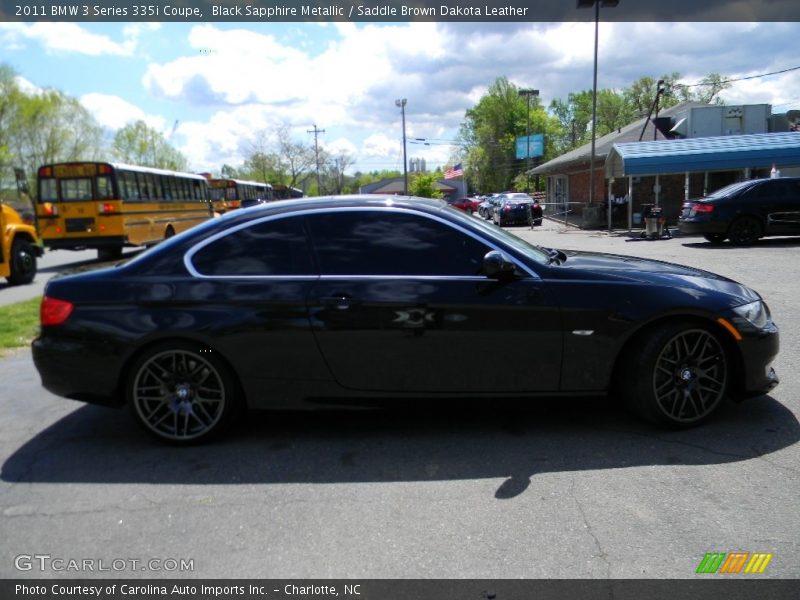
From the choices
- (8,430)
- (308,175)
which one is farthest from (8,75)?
(8,430)

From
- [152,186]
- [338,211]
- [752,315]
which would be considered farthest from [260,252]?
[152,186]

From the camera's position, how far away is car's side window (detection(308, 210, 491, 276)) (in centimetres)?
396

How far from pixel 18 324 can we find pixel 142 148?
71020 mm

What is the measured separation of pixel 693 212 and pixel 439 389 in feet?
46.2

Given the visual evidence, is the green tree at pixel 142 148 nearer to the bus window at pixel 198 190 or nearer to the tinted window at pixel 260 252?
the bus window at pixel 198 190

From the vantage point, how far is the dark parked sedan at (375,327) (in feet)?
12.7

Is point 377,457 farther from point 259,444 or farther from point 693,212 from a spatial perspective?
point 693,212

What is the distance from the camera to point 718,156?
22.4 metres

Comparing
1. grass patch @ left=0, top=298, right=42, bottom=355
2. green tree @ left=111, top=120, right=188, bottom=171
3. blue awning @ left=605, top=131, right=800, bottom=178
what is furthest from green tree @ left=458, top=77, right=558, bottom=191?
grass patch @ left=0, top=298, right=42, bottom=355

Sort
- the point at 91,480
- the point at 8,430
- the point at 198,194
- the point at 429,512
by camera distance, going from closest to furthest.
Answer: the point at 429,512, the point at 91,480, the point at 8,430, the point at 198,194

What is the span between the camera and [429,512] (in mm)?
3133

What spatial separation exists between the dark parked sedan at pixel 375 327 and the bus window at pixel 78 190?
48.4 feet

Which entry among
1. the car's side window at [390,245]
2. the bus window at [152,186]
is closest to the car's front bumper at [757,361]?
the car's side window at [390,245]

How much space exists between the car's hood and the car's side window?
2.17 ft
